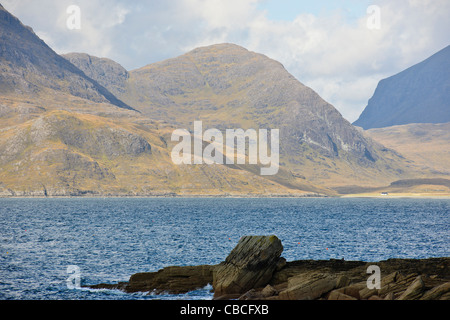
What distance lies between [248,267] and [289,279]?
456 cm

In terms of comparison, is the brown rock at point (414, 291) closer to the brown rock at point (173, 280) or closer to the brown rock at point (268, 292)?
the brown rock at point (268, 292)

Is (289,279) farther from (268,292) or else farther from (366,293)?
(366,293)

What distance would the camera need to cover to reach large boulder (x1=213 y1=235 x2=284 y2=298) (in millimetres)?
44438

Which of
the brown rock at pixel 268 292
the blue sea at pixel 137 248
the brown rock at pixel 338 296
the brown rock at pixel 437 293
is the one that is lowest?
the blue sea at pixel 137 248

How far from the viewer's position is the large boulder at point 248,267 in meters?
44.4

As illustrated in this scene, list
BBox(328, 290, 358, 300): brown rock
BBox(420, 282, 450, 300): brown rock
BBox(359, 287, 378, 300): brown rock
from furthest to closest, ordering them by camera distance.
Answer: BBox(359, 287, 378, 300): brown rock < BBox(328, 290, 358, 300): brown rock < BBox(420, 282, 450, 300): brown rock

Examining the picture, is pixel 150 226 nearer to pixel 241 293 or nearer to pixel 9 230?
pixel 9 230

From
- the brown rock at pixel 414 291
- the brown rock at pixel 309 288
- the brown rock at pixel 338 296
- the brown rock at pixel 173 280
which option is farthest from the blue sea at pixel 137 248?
the brown rock at pixel 414 291

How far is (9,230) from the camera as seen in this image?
108562 mm

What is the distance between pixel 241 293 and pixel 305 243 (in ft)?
156

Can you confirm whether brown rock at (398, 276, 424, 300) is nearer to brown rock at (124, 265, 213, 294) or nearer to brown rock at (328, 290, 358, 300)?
brown rock at (328, 290, 358, 300)

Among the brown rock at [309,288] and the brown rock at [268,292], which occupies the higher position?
the brown rock at [309,288]

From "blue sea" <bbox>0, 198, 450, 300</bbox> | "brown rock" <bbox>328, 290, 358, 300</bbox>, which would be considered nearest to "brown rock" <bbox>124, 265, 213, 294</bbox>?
"blue sea" <bbox>0, 198, 450, 300</bbox>

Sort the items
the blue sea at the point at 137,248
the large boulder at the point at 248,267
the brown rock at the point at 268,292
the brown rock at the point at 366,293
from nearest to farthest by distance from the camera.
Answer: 1. the brown rock at the point at 366,293
2. the brown rock at the point at 268,292
3. the large boulder at the point at 248,267
4. the blue sea at the point at 137,248
